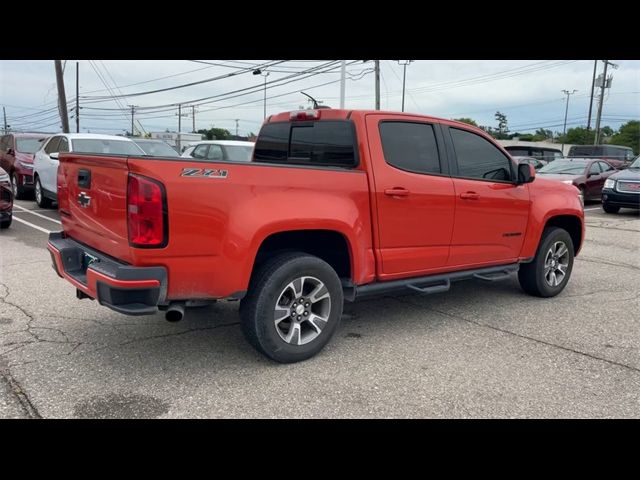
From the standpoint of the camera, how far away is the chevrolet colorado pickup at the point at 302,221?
3162mm

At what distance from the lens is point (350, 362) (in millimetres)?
3904

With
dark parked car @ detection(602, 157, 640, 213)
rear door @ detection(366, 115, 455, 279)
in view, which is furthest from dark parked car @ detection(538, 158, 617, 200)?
rear door @ detection(366, 115, 455, 279)

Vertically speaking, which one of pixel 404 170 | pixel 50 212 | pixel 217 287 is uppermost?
pixel 404 170

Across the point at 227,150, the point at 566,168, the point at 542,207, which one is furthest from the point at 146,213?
the point at 566,168

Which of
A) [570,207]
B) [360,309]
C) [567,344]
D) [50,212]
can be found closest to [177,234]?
[360,309]

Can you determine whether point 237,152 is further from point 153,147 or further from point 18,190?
point 18,190

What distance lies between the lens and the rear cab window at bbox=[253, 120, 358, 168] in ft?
13.9

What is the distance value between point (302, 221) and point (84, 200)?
162cm

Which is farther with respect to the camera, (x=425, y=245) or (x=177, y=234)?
(x=425, y=245)

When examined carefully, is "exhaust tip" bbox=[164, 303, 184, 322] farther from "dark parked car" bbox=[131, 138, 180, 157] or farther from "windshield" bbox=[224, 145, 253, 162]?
"dark parked car" bbox=[131, 138, 180, 157]

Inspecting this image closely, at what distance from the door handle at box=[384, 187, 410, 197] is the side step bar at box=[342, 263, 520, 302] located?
0.75 metres

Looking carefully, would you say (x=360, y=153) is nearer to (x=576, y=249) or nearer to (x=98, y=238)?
(x=98, y=238)

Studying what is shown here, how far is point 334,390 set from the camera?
342 cm

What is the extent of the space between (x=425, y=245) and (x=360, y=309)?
1149 millimetres
